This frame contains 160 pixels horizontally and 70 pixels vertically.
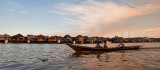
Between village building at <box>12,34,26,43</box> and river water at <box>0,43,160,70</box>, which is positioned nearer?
river water at <box>0,43,160,70</box>

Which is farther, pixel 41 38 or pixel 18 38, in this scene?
pixel 41 38

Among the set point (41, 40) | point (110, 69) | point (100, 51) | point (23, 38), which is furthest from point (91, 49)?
point (23, 38)

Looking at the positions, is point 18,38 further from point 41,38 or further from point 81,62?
point 81,62

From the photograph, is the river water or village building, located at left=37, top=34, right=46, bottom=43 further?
village building, located at left=37, top=34, right=46, bottom=43

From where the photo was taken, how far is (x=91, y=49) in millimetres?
23922

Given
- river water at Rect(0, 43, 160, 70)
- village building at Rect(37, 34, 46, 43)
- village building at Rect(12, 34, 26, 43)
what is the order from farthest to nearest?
village building at Rect(37, 34, 46, 43), village building at Rect(12, 34, 26, 43), river water at Rect(0, 43, 160, 70)

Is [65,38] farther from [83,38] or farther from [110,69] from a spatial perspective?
[110,69]

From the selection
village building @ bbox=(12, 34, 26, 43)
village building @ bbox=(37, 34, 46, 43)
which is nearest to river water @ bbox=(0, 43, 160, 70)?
village building @ bbox=(12, 34, 26, 43)

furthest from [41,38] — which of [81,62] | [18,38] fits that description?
[81,62]

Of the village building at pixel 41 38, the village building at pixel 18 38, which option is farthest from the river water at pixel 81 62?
the village building at pixel 41 38

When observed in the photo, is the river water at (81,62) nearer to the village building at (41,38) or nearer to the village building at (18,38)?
the village building at (18,38)

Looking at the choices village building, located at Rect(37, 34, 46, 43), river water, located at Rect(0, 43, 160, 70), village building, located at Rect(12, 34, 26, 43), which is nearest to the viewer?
river water, located at Rect(0, 43, 160, 70)

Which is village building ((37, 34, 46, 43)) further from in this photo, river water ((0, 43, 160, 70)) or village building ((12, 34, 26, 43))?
river water ((0, 43, 160, 70))

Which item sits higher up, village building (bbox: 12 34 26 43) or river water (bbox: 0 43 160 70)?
village building (bbox: 12 34 26 43)
